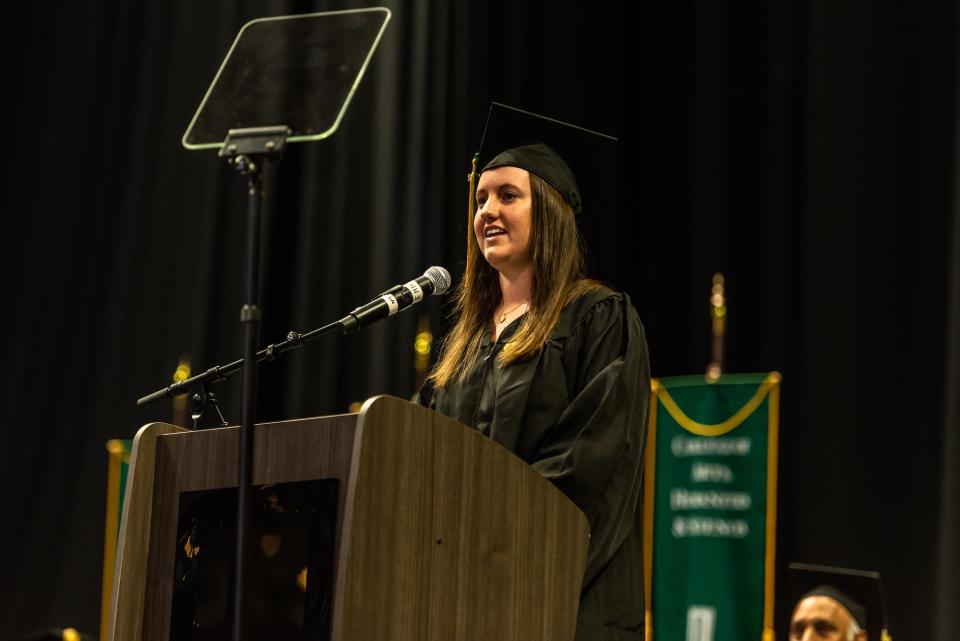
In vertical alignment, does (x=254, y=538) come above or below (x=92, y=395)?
below

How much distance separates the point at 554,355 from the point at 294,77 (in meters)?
0.72

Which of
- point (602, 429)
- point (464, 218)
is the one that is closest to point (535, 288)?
point (602, 429)

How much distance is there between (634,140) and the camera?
5.33 meters

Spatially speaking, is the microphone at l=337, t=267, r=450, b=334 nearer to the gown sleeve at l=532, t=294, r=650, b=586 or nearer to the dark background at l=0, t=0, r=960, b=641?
the gown sleeve at l=532, t=294, r=650, b=586

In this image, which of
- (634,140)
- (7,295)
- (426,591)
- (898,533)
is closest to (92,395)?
(7,295)

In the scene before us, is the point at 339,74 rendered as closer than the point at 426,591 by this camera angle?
No

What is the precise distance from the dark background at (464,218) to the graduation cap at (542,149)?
78.6 inches

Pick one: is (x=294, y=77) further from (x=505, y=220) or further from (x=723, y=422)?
(x=723, y=422)

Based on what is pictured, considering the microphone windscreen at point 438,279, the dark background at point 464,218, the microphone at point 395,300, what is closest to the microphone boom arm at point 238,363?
the microphone at point 395,300

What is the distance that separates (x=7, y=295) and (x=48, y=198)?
0.50 metres

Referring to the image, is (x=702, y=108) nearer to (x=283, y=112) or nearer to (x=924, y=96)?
(x=924, y=96)

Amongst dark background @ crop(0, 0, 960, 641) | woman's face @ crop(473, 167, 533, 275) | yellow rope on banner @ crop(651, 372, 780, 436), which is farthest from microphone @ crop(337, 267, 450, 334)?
dark background @ crop(0, 0, 960, 641)

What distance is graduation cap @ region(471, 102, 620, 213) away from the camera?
252 centimetres

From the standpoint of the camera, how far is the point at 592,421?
6.76ft
